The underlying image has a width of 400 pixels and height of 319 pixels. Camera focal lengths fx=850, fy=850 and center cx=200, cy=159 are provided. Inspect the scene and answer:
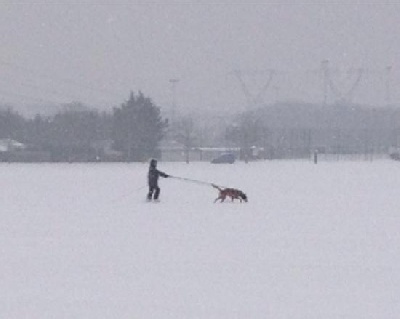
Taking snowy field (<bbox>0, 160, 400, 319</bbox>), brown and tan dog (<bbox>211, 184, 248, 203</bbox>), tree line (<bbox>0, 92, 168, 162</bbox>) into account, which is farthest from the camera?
tree line (<bbox>0, 92, 168, 162</bbox>)

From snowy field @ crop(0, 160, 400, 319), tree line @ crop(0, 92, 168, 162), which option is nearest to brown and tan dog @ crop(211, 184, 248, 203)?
snowy field @ crop(0, 160, 400, 319)

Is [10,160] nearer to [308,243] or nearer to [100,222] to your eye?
[100,222]

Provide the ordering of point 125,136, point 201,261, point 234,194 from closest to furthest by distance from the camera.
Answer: point 201,261, point 234,194, point 125,136

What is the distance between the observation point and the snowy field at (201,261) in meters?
9.35

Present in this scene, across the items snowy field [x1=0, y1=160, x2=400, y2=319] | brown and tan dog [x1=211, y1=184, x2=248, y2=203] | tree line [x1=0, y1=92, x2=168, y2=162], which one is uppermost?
tree line [x1=0, y1=92, x2=168, y2=162]

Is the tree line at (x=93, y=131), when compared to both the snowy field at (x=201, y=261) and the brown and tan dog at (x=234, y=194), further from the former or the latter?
the snowy field at (x=201, y=261)

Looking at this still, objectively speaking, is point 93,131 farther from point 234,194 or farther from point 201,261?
point 201,261

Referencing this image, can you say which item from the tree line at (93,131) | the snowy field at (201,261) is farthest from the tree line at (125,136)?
the snowy field at (201,261)

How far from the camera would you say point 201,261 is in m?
12.7

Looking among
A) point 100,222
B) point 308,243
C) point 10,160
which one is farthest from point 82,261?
point 10,160

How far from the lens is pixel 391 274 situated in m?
11.4

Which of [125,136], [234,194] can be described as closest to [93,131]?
[125,136]

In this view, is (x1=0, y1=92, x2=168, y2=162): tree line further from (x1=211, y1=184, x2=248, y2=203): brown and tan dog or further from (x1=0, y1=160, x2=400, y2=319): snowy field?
(x1=0, y1=160, x2=400, y2=319): snowy field

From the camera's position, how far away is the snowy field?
9352mm
